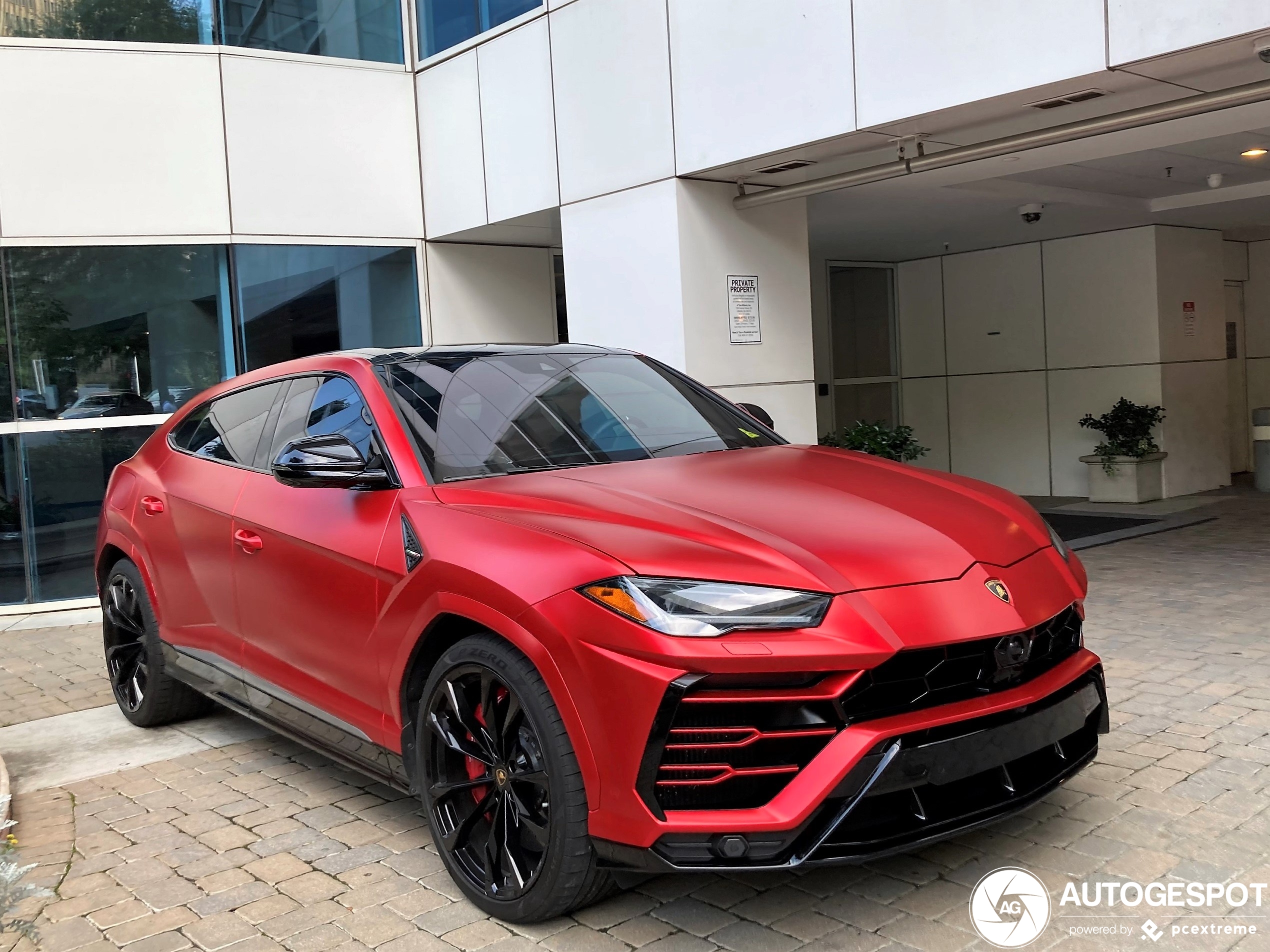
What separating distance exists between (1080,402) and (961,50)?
885 centimetres

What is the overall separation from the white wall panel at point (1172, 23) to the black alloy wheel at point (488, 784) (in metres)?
4.68

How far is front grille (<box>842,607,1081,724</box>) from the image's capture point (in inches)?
107

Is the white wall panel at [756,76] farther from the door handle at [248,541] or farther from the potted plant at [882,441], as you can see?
the door handle at [248,541]

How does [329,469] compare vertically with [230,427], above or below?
below

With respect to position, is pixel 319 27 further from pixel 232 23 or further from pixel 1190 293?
pixel 1190 293

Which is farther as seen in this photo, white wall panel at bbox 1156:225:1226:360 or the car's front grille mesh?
white wall panel at bbox 1156:225:1226:360

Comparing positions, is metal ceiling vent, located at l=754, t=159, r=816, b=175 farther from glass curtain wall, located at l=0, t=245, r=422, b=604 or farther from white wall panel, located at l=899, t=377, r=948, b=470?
white wall panel, located at l=899, t=377, r=948, b=470

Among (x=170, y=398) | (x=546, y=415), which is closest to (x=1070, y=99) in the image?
(x=546, y=415)

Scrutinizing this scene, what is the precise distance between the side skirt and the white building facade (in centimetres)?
437

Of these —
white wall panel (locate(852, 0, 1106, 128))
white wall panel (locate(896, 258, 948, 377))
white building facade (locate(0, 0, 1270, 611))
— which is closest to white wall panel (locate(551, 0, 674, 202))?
white building facade (locate(0, 0, 1270, 611))

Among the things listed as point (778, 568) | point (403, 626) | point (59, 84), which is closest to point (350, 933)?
point (403, 626)

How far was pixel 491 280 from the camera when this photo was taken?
11.5m

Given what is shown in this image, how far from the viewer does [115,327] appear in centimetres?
957

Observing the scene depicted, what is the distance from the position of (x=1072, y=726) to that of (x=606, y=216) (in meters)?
6.51
